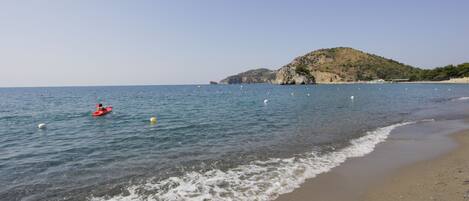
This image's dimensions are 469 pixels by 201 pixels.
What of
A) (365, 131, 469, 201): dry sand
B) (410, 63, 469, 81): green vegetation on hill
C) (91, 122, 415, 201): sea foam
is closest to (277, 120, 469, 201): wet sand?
(365, 131, 469, 201): dry sand

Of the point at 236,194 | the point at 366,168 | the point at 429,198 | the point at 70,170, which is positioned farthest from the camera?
the point at 70,170

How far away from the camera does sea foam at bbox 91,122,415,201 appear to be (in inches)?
340

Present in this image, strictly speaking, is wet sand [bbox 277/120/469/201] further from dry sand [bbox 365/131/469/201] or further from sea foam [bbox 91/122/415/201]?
sea foam [bbox 91/122/415/201]

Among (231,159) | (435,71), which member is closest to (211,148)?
(231,159)

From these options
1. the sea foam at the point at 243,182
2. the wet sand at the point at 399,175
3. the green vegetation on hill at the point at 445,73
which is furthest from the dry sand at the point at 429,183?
the green vegetation on hill at the point at 445,73

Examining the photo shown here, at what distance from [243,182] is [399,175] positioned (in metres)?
5.31

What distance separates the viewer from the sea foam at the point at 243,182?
8.64 meters

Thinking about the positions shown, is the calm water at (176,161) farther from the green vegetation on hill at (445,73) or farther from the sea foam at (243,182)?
the green vegetation on hill at (445,73)

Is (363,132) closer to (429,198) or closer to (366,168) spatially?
(366,168)

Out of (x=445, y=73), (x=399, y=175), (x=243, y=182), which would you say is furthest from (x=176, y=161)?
(x=445, y=73)

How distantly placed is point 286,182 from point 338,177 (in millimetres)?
1870

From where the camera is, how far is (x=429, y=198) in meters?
7.55

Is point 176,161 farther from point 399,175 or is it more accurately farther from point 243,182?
point 399,175

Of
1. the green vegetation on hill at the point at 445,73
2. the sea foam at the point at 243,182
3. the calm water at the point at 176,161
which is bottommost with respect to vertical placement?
the calm water at the point at 176,161
